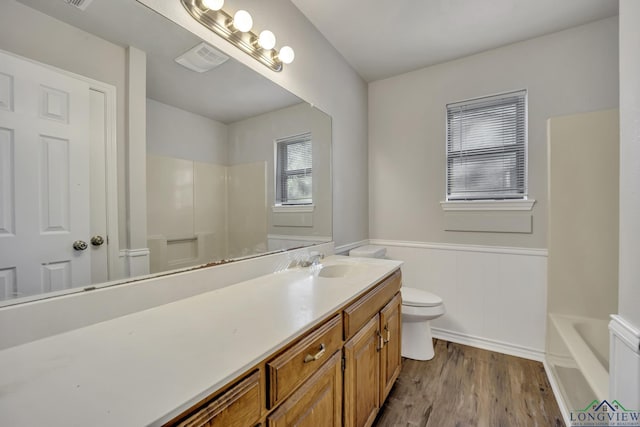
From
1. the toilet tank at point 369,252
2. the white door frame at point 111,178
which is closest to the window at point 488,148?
the toilet tank at point 369,252

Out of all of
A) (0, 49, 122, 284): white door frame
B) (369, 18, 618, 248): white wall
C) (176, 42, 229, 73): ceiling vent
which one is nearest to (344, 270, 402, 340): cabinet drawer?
(0, 49, 122, 284): white door frame

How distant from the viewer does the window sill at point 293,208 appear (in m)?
1.62

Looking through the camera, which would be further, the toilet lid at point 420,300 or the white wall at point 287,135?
the toilet lid at point 420,300

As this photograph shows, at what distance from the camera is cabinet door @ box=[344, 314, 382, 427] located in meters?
1.06

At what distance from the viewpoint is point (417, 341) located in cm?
209

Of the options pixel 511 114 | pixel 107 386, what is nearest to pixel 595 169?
pixel 511 114

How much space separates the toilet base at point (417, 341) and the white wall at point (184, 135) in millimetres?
1833

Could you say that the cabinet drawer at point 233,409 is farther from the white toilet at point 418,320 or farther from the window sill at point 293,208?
the white toilet at point 418,320

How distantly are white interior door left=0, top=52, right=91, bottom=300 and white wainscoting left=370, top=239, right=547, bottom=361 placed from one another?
2.39m

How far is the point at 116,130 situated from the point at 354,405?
4.46ft

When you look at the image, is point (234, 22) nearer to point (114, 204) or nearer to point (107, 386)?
point (114, 204)

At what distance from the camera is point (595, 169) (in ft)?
5.68

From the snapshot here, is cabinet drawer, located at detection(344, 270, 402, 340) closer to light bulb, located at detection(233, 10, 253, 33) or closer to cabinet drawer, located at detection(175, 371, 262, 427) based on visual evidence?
cabinet drawer, located at detection(175, 371, 262, 427)

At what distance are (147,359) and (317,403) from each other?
546 millimetres
